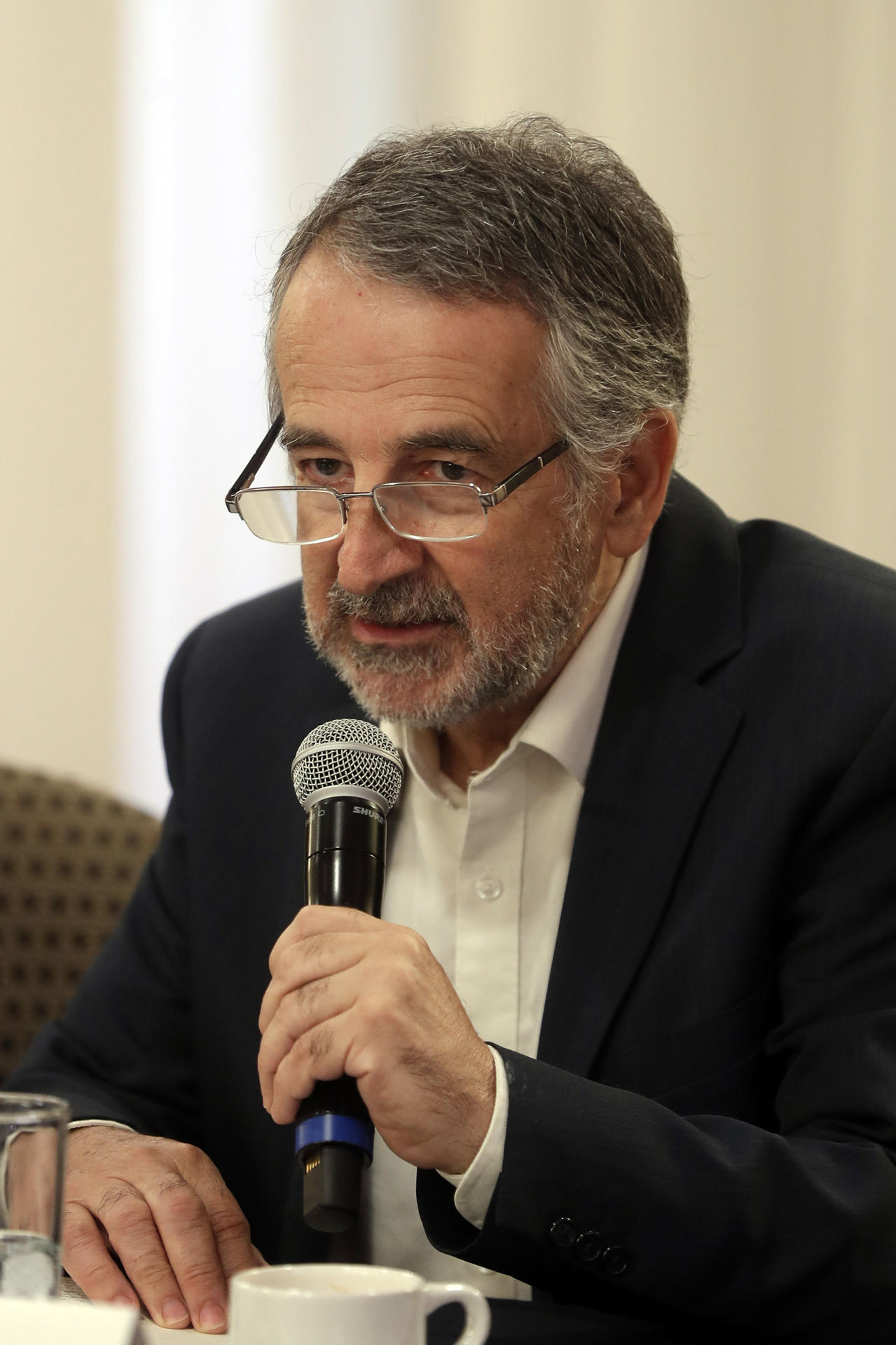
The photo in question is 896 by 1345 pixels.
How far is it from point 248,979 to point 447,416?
74 cm

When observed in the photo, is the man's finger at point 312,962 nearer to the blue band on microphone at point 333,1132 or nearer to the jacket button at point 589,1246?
the blue band on microphone at point 333,1132

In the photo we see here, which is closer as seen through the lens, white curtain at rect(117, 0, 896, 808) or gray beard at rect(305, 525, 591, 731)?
gray beard at rect(305, 525, 591, 731)

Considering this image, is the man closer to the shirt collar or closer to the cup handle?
the shirt collar

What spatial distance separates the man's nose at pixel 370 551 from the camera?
59.1 inches

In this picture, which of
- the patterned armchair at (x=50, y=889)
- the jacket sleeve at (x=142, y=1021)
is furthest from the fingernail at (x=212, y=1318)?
the patterned armchair at (x=50, y=889)

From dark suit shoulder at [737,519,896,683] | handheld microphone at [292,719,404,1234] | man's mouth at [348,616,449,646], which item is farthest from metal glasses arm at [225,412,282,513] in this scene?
dark suit shoulder at [737,519,896,683]

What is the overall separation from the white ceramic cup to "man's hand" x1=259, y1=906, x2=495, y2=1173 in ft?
0.87

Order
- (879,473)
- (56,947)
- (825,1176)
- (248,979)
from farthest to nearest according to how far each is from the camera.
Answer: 1. (879,473)
2. (56,947)
3. (248,979)
4. (825,1176)

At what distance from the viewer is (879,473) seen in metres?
2.93

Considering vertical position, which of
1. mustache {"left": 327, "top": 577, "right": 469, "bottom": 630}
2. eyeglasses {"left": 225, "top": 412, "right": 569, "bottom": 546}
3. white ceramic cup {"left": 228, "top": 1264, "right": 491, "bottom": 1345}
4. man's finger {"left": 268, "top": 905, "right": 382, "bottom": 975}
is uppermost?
eyeglasses {"left": 225, "top": 412, "right": 569, "bottom": 546}

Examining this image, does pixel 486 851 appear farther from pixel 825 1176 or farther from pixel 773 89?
pixel 773 89

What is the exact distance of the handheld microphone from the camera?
39.6 inches

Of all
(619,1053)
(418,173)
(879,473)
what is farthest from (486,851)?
(879,473)

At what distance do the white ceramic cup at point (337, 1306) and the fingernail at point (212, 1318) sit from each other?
40 cm
